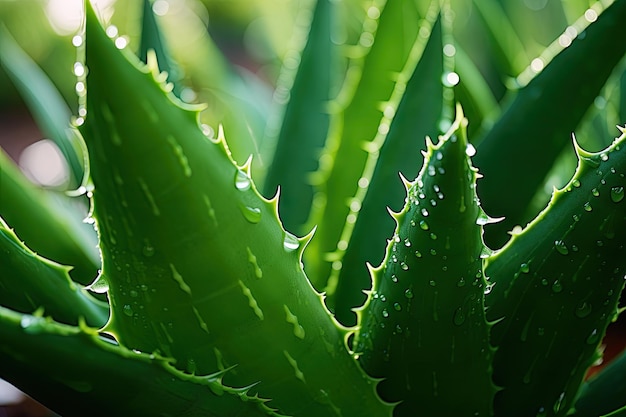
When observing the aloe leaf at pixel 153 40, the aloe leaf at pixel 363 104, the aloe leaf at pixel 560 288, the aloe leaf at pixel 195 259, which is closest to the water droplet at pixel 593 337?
the aloe leaf at pixel 560 288

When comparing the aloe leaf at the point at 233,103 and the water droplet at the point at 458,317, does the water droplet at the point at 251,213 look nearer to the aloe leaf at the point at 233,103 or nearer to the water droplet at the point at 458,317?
the water droplet at the point at 458,317

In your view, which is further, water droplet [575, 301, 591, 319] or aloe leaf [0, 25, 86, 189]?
aloe leaf [0, 25, 86, 189]

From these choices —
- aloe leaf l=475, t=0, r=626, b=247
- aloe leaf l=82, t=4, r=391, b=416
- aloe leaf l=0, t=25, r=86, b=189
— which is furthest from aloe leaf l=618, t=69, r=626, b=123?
aloe leaf l=0, t=25, r=86, b=189

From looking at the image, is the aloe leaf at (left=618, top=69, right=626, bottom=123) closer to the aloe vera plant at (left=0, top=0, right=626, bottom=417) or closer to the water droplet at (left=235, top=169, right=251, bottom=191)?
the aloe vera plant at (left=0, top=0, right=626, bottom=417)

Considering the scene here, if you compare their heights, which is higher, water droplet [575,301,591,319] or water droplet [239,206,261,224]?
water droplet [239,206,261,224]

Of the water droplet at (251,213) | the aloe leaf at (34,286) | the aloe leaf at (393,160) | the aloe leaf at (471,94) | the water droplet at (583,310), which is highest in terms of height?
the aloe leaf at (471,94)

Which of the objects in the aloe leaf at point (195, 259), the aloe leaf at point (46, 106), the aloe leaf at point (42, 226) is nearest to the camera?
the aloe leaf at point (195, 259)

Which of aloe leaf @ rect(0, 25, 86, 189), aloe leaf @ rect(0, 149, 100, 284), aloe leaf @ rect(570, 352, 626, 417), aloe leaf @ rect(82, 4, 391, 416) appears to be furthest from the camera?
aloe leaf @ rect(0, 25, 86, 189)
